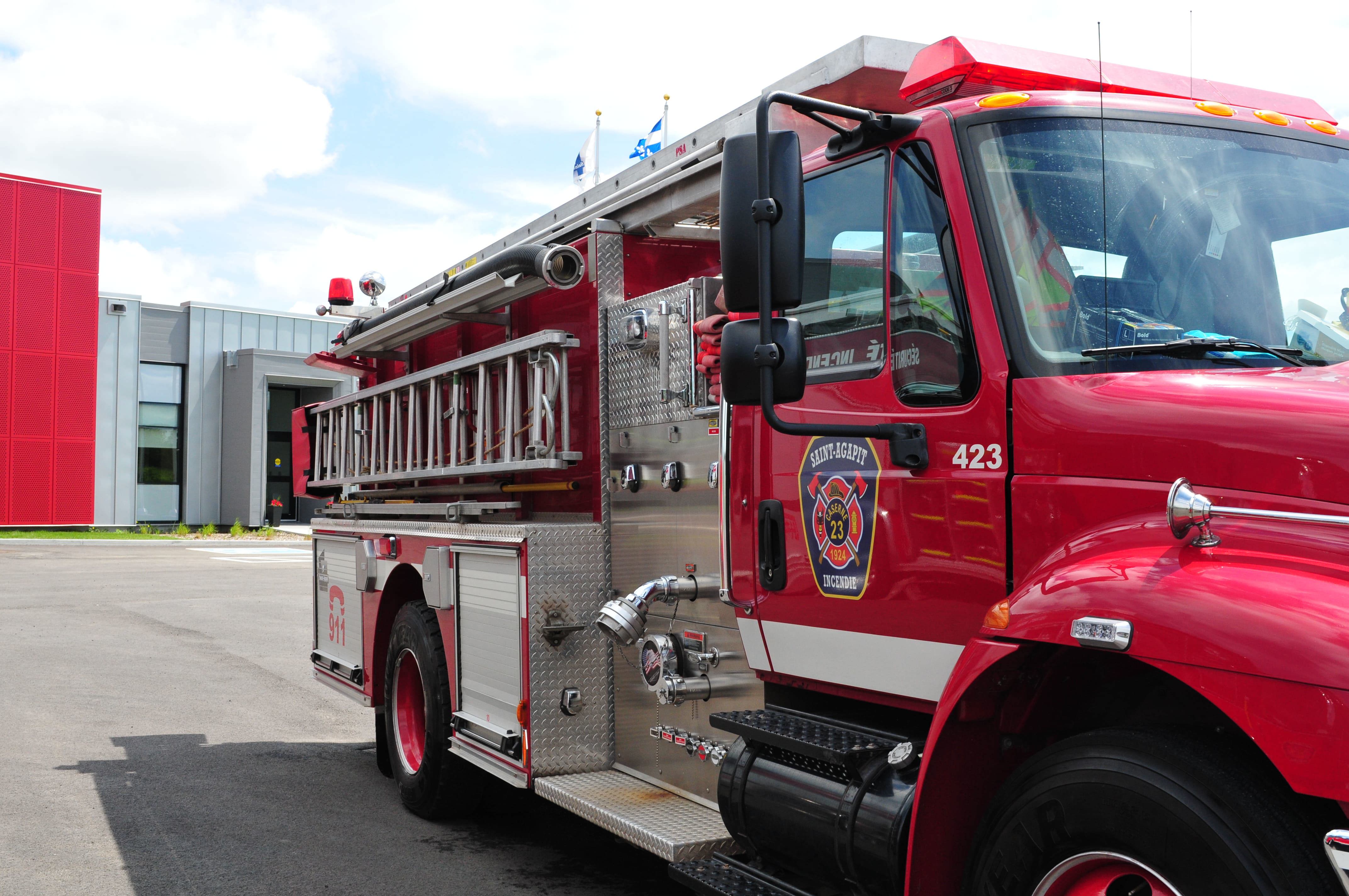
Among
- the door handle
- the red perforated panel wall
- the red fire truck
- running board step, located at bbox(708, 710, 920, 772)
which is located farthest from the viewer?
the red perforated panel wall

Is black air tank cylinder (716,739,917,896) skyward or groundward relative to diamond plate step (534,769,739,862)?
skyward

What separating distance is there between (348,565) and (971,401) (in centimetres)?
511


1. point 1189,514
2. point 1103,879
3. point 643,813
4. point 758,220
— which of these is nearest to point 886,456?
point 758,220

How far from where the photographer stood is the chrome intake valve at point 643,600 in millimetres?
4207

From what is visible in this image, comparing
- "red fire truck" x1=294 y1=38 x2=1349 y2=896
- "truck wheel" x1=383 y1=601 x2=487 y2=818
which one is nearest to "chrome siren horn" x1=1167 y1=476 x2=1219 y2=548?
"red fire truck" x1=294 y1=38 x2=1349 y2=896

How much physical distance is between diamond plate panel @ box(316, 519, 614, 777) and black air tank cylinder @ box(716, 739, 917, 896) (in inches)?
57.2

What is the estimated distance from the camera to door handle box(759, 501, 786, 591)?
343 centimetres

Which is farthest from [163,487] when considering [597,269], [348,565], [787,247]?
[787,247]

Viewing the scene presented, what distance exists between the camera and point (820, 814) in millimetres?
3027

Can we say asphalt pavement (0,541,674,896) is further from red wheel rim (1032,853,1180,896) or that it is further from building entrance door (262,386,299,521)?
building entrance door (262,386,299,521)

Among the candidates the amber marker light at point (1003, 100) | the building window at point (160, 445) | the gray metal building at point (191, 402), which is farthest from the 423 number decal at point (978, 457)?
the building window at point (160, 445)

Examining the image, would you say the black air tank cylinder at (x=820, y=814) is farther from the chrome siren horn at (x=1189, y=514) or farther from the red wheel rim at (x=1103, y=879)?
the chrome siren horn at (x=1189, y=514)

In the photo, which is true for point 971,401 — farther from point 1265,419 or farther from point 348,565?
point 348,565

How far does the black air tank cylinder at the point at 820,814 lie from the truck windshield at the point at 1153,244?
3.63 ft
